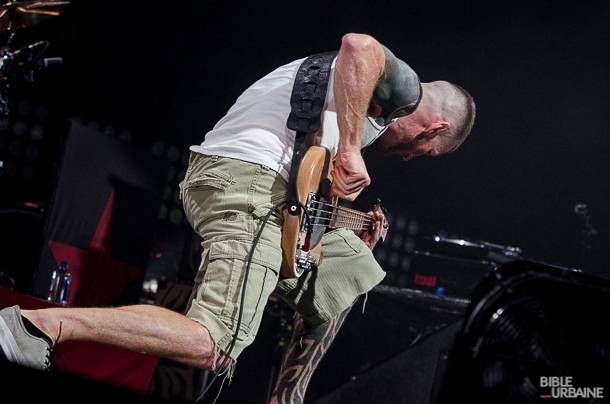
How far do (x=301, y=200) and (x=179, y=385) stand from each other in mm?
1541

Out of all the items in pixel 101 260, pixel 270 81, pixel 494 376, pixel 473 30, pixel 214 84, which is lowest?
pixel 101 260

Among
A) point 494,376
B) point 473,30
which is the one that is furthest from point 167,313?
point 473,30

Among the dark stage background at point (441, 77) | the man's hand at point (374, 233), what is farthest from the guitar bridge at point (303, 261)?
the dark stage background at point (441, 77)

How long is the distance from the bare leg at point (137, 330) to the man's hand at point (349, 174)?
598 millimetres

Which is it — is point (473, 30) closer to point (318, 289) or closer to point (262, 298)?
point (318, 289)

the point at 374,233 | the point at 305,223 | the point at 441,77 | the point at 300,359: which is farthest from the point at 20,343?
the point at 441,77

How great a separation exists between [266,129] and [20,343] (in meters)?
1.03

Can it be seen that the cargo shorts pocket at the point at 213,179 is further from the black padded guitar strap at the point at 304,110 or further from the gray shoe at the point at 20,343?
the gray shoe at the point at 20,343

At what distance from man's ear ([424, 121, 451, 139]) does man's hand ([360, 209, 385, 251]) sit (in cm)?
38

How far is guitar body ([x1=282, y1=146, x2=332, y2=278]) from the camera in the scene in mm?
2354

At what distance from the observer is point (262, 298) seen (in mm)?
2301

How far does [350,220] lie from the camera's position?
2826 millimetres

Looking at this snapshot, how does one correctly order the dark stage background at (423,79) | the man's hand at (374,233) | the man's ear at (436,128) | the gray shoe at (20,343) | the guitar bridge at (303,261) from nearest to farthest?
the gray shoe at (20,343), the guitar bridge at (303,261), the man's ear at (436,128), the man's hand at (374,233), the dark stage background at (423,79)

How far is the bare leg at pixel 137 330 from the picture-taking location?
191 centimetres
